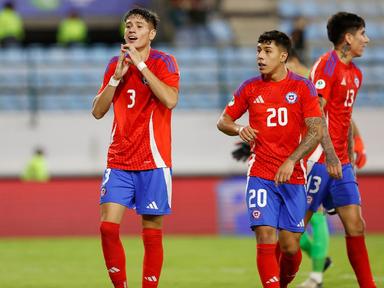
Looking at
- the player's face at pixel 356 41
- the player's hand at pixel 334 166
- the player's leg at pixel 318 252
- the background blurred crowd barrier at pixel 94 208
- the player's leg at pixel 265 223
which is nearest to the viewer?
the player's leg at pixel 265 223

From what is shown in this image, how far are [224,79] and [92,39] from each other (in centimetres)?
592

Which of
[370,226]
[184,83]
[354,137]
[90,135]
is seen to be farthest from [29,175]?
[354,137]

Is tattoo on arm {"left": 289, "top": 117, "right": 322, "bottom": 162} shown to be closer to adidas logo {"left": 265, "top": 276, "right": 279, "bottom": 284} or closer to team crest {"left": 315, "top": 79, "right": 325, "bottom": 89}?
team crest {"left": 315, "top": 79, "right": 325, "bottom": 89}

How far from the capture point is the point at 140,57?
759 centimetres

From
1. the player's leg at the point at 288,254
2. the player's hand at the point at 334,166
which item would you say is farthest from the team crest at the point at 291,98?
the player's leg at the point at 288,254

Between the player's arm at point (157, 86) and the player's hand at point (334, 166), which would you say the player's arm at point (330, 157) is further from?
the player's arm at point (157, 86)

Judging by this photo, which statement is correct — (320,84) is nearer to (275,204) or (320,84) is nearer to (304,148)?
(304,148)

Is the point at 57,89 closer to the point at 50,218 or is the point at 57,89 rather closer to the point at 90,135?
the point at 90,135

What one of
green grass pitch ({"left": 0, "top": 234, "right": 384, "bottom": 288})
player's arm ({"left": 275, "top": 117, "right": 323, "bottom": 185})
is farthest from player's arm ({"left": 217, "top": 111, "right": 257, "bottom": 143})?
green grass pitch ({"left": 0, "top": 234, "right": 384, "bottom": 288})

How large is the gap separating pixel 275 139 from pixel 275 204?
497mm

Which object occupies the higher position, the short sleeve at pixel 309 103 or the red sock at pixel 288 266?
the short sleeve at pixel 309 103

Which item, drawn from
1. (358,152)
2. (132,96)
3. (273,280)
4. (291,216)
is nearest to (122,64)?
(132,96)

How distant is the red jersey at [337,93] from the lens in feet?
27.3

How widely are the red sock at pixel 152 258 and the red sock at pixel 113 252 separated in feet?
0.64
